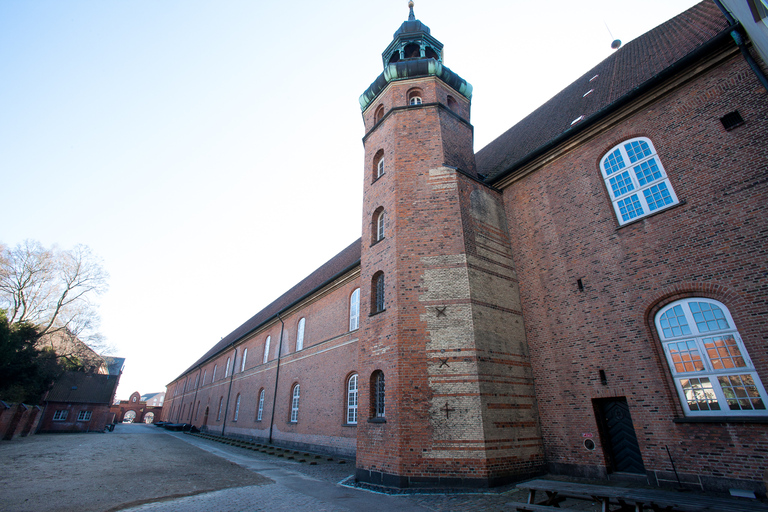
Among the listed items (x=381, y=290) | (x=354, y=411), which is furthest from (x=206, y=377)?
(x=381, y=290)

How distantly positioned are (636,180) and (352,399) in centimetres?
1261

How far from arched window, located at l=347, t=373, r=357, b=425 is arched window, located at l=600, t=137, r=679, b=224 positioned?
450 inches

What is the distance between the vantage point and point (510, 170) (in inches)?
515

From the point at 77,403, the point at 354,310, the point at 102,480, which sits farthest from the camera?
the point at 77,403

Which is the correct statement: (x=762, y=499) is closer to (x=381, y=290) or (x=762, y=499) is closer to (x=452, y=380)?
(x=452, y=380)

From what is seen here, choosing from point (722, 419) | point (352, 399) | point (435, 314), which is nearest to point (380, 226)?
point (435, 314)

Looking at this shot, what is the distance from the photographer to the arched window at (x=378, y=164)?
14352mm

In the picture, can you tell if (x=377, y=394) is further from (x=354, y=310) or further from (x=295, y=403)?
(x=295, y=403)

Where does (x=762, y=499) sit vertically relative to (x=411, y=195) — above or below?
below

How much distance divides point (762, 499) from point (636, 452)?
2.25 metres

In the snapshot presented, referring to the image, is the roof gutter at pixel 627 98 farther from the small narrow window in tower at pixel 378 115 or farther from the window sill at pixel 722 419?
the window sill at pixel 722 419

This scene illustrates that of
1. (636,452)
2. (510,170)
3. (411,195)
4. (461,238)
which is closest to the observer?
(636,452)

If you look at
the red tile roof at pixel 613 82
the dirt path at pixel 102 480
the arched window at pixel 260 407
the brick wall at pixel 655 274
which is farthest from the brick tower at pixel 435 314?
the arched window at pixel 260 407

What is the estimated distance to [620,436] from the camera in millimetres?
9023
